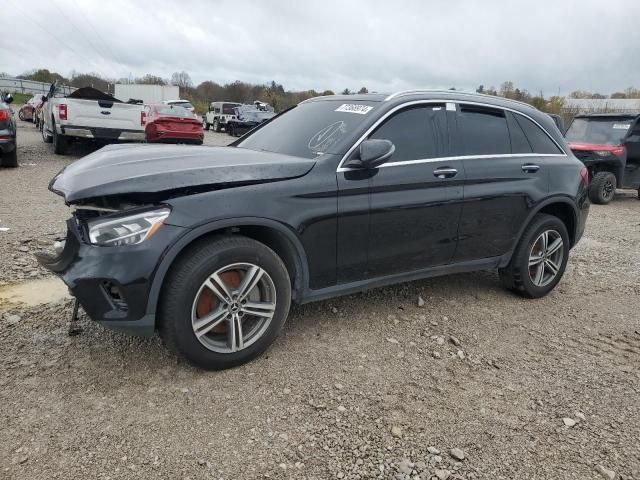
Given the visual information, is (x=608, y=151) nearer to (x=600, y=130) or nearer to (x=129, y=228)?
(x=600, y=130)

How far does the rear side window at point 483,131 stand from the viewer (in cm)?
395

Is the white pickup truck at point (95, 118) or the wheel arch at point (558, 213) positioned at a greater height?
the white pickup truck at point (95, 118)

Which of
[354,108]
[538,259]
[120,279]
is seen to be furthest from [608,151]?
[120,279]

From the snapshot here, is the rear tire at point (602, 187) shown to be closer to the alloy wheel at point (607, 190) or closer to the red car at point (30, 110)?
the alloy wheel at point (607, 190)

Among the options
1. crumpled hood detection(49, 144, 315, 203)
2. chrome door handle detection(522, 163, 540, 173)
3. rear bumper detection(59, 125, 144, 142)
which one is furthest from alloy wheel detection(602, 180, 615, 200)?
Result: rear bumper detection(59, 125, 144, 142)

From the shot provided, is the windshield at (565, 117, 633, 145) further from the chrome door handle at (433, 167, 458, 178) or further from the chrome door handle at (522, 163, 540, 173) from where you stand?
the chrome door handle at (433, 167, 458, 178)

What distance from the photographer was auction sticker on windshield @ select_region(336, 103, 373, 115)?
11.8 ft

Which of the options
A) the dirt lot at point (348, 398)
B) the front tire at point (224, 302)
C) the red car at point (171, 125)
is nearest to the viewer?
the dirt lot at point (348, 398)

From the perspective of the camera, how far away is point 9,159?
10094 millimetres

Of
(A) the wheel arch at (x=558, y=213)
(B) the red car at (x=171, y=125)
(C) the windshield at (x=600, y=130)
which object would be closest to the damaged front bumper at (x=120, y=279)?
(A) the wheel arch at (x=558, y=213)

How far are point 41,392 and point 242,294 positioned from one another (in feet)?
3.93

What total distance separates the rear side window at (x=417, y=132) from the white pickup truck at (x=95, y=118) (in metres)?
9.47

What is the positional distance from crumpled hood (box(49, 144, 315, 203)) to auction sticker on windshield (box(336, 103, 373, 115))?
0.66 metres

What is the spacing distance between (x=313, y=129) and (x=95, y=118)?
9.31m
